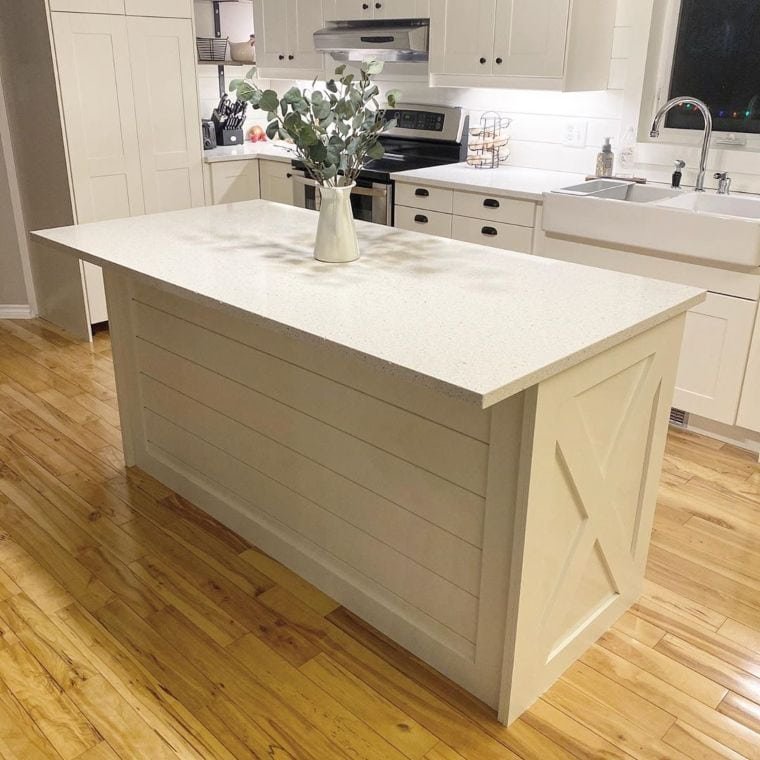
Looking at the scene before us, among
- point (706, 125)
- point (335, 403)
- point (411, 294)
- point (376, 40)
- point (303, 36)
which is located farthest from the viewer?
point (303, 36)

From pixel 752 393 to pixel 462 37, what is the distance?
7.09 feet

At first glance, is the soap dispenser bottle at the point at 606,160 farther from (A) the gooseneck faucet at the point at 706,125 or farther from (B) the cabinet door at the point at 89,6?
(B) the cabinet door at the point at 89,6

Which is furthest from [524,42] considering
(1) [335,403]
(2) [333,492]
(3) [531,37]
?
(2) [333,492]

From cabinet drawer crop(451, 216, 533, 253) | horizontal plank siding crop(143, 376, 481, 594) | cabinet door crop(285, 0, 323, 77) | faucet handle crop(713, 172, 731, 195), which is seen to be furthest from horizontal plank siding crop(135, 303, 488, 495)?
cabinet door crop(285, 0, 323, 77)

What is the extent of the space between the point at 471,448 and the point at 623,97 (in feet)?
8.55

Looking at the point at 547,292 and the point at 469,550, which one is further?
the point at 547,292

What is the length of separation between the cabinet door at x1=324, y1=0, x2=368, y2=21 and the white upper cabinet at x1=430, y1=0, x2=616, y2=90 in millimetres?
515

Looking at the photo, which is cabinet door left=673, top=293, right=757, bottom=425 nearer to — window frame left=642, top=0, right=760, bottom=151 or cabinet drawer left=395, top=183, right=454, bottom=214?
window frame left=642, top=0, right=760, bottom=151

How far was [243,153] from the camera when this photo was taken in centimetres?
473

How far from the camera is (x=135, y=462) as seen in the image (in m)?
2.95

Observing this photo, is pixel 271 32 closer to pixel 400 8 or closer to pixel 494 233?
pixel 400 8

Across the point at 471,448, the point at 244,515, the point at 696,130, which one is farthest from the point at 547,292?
the point at 696,130

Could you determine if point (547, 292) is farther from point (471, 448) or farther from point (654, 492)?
point (654, 492)

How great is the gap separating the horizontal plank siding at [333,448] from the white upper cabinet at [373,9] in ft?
7.77
